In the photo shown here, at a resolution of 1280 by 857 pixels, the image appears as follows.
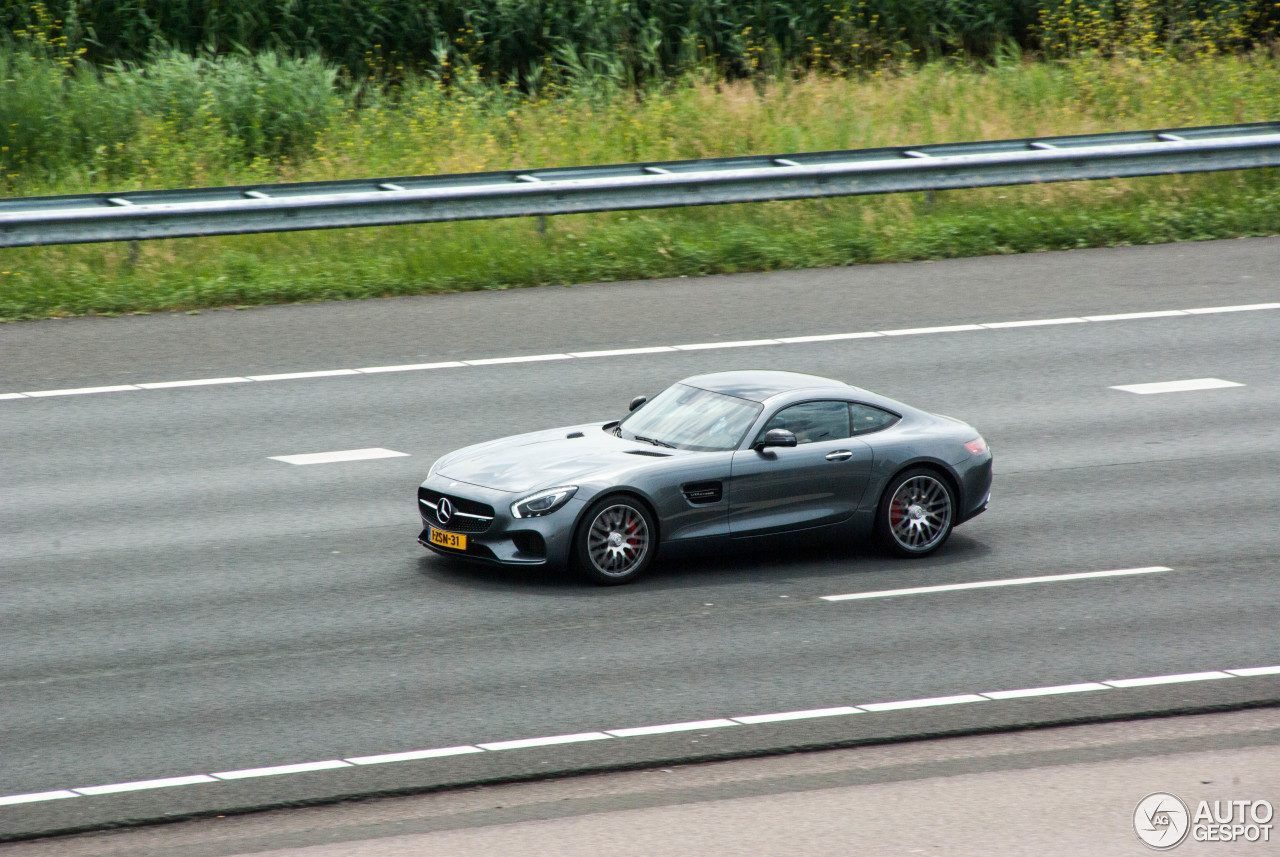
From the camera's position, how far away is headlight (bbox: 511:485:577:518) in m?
10.4

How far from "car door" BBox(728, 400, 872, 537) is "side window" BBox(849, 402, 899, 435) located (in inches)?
2.9

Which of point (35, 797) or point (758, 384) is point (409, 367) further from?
point (35, 797)

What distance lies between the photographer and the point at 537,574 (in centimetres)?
1091

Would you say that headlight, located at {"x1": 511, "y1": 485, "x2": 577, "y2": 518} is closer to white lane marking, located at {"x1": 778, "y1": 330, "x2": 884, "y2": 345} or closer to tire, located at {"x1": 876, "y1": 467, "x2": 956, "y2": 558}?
tire, located at {"x1": 876, "y1": 467, "x2": 956, "y2": 558}

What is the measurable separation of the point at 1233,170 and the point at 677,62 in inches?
378

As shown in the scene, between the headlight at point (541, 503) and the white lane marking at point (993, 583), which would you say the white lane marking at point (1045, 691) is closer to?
the white lane marking at point (993, 583)

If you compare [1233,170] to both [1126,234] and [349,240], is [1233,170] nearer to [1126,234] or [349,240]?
[1126,234]

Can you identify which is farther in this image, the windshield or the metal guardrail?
the metal guardrail

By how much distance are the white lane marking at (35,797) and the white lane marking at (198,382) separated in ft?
25.8

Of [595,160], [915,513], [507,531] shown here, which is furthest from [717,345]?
[595,160]

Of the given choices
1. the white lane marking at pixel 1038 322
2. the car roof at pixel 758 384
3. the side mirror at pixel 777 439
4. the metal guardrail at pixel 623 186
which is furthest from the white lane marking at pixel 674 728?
the metal guardrail at pixel 623 186

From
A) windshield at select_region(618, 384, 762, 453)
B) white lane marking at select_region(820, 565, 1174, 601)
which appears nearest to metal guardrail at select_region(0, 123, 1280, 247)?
windshield at select_region(618, 384, 762, 453)

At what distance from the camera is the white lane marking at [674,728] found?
25.3 feet

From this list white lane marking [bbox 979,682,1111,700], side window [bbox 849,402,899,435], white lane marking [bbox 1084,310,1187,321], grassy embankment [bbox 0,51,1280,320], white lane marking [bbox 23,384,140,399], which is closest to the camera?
white lane marking [bbox 979,682,1111,700]
